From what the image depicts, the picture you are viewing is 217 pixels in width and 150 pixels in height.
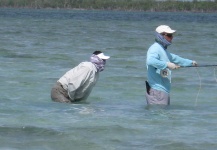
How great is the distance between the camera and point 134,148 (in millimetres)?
10266

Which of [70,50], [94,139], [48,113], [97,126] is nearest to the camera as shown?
[94,139]

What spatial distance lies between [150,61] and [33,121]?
72.8 inches

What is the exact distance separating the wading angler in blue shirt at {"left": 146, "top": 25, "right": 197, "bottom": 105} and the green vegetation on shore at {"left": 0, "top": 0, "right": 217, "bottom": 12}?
156262mm

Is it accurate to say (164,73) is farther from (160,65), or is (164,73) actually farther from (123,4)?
(123,4)

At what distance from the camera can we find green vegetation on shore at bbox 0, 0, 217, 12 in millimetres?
169500

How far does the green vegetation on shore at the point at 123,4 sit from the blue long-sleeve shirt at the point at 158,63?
156 meters

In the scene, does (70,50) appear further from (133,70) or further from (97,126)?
(97,126)

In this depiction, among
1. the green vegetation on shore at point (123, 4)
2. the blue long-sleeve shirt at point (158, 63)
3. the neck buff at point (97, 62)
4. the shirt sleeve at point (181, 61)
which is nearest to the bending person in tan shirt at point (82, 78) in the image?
the neck buff at point (97, 62)

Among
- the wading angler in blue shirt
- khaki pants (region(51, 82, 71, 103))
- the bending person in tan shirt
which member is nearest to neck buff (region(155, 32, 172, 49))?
the wading angler in blue shirt

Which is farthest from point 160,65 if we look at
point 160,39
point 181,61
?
point 181,61

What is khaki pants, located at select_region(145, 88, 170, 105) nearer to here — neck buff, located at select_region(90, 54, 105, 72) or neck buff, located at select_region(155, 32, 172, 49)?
neck buff, located at select_region(155, 32, 172, 49)

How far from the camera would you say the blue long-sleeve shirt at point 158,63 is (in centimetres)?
1161

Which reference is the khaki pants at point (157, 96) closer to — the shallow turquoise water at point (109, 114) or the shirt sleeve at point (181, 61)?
the shallow turquoise water at point (109, 114)

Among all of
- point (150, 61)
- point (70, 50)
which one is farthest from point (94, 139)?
point (70, 50)
